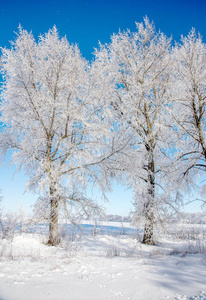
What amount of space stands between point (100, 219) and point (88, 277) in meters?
4.99

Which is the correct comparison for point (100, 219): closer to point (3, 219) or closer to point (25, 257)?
point (25, 257)

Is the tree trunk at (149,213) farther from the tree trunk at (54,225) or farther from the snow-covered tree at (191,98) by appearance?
the tree trunk at (54,225)

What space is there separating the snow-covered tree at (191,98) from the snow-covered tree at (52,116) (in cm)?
397

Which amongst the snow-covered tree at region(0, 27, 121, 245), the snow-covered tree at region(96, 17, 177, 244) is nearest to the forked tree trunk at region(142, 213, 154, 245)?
the snow-covered tree at region(96, 17, 177, 244)

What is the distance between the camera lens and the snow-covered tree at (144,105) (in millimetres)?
8633

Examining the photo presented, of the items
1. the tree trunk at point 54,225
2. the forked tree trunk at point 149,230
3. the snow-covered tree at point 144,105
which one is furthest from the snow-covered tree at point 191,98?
the tree trunk at point 54,225

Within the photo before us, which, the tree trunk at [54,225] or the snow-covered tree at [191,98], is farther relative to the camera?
the snow-covered tree at [191,98]

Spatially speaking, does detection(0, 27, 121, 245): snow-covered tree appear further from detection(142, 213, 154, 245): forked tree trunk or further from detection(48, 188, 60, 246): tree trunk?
detection(142, 213, 154, 245): forked tree trunk

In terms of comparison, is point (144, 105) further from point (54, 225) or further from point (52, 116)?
point (54, 225)

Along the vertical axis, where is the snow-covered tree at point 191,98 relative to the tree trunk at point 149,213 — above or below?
above

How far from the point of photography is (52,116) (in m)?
7.85

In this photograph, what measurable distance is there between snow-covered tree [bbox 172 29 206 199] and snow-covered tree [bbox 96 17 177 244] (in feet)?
2.16

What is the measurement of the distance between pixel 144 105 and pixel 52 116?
5050 millimetres

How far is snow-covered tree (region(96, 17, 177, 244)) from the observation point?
8633mm
